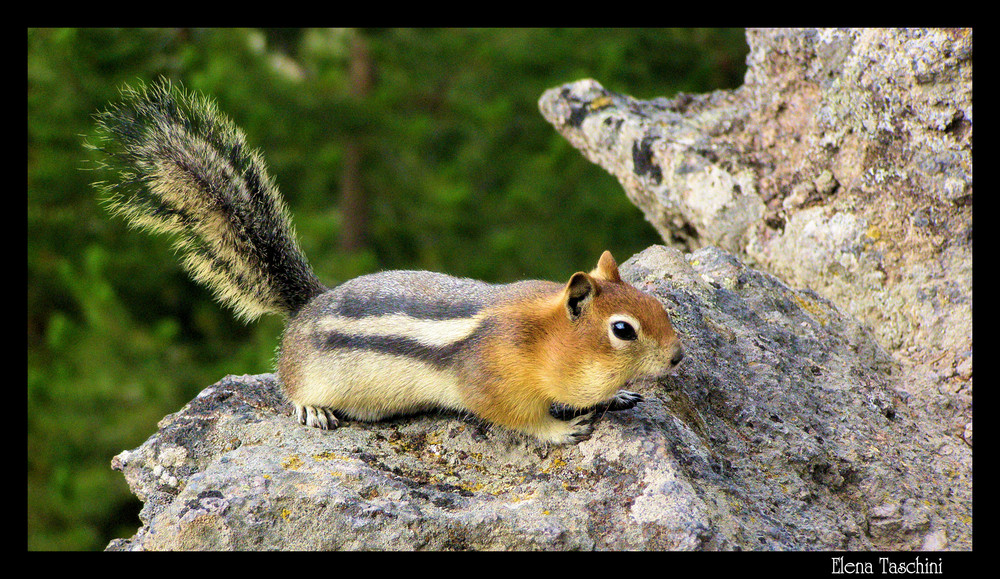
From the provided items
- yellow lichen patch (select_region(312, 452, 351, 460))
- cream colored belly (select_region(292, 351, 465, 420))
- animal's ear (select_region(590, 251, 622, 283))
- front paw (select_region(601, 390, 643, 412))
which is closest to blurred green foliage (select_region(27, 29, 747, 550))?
cream colored belly (select_region(292, 351, 465, 420))

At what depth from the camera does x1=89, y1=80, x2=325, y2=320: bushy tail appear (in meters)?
3.97

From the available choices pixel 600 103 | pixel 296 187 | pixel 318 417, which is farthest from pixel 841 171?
pixel 296 187

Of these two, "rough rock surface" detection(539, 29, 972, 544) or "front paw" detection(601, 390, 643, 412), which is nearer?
"front paw" detection(601, 390, 643, 412)

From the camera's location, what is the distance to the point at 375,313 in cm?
379

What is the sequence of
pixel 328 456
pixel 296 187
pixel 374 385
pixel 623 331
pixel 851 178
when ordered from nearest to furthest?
pixel 623 331 < pixel 328 456 < pixel 374 385 < pixel 851 178 < pixel 296 187

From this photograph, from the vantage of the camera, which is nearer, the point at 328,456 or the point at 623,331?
the point at 623,331

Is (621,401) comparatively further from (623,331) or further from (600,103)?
(600,103)

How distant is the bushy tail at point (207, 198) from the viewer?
13.0 feet

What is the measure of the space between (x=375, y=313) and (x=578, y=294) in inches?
39.9

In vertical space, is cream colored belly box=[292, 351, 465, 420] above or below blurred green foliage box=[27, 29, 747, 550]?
below

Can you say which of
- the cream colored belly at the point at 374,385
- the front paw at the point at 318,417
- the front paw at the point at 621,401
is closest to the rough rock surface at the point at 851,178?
the front paw at the point at 621,401

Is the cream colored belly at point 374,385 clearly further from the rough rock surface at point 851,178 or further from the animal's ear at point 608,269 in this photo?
the rough rock surface at point 851,178

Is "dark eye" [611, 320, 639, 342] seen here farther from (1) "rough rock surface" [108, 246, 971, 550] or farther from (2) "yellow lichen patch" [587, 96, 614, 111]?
(2) "yellow lichen patch" [587, 96, 614, 111]

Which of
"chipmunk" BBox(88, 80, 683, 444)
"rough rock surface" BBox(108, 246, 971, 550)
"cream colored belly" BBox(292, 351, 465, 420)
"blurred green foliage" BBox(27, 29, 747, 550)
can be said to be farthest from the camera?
"blurred green foliage" BBox(27, 29, 747, 550)
